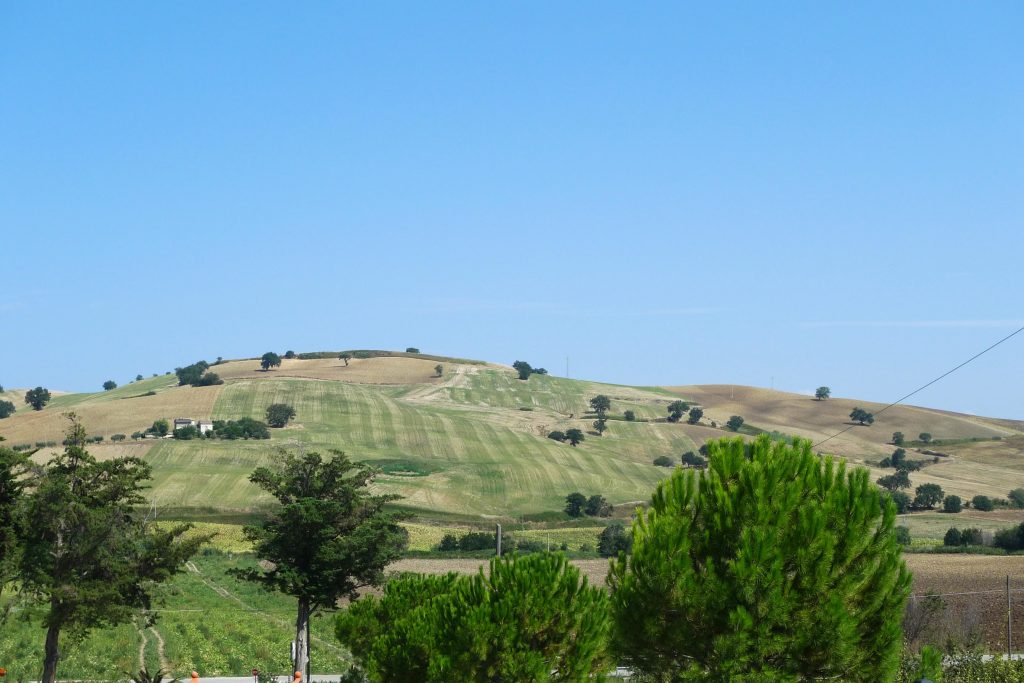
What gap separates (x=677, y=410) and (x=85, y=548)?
160 m

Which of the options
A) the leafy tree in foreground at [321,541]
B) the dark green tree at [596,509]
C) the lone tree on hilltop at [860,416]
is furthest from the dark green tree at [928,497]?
the leafy tree in foreground at [321,541]

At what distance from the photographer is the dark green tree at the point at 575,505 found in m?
125

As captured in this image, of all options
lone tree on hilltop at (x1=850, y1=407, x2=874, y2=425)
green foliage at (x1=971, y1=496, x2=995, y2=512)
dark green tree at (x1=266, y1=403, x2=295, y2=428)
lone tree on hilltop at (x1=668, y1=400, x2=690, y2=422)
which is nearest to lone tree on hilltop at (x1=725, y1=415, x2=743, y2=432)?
lone tree on hilltop at (x1=668, y1=400, x2=690, y2=422)

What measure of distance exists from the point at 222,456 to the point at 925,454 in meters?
102

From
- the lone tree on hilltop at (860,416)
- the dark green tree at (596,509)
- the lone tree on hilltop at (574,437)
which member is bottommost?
the dark green tree at (596,509)

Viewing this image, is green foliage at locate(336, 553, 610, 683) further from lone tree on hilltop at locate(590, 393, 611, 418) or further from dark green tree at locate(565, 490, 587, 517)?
lone tree on hilltop at locate(590, 393, 611, 418)

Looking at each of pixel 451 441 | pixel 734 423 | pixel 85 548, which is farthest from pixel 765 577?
pixel 734 423

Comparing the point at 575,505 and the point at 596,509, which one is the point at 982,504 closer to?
the point at 596,509

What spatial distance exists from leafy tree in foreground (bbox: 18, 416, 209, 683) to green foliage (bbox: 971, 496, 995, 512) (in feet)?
369

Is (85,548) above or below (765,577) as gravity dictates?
below

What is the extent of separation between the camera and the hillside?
420 ft

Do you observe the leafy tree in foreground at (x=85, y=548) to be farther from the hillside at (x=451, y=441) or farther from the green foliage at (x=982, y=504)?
the green foliage at (x=982, y=504)

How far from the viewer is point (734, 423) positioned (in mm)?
185250

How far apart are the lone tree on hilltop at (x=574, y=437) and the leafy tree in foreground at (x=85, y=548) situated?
12504 cm
